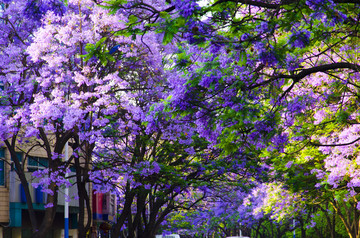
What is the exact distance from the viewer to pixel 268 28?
858cm

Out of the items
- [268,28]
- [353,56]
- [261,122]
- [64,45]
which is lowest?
[261,122]

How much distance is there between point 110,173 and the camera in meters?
18.5

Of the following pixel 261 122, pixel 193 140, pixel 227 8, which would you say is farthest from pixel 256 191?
pixel 227 8

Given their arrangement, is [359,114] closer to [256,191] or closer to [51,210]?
[51,210]

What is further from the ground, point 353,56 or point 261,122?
point 353,56

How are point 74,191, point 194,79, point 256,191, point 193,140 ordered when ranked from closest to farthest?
point 194,79, point 193,140, point 74,191, point 256,191

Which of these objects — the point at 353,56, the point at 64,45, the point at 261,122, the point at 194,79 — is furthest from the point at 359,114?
the point at 64,45

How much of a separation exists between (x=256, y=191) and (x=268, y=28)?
92.2 ft

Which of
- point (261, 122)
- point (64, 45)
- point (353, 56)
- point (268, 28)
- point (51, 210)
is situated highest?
point (64, 45)

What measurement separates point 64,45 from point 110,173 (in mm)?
4123

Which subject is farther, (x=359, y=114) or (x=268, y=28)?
(x=359, y=114)

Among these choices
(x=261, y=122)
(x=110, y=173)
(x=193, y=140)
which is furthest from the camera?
(x=193, y=140)

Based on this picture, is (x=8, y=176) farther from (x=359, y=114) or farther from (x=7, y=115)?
(x=359, y=114)

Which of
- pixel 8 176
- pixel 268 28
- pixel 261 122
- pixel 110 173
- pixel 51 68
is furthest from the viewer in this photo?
pixel 8 176
